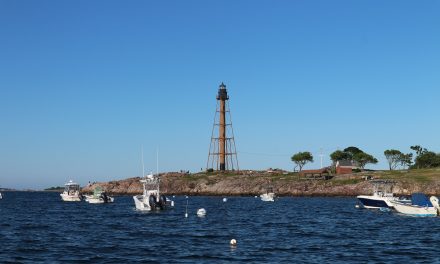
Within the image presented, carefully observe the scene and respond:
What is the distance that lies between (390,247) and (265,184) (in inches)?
5633

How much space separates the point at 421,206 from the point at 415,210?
1.39m

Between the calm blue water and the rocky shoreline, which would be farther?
the rocky shoreline

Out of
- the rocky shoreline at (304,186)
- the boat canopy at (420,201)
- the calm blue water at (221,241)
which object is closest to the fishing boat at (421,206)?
the boat canopy at (420,201)

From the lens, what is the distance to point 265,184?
19038 centimetres

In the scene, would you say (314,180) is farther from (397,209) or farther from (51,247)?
(51,247)

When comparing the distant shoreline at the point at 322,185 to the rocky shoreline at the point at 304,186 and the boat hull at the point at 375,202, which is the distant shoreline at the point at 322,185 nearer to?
the rocky shoreline at the point at 304,186

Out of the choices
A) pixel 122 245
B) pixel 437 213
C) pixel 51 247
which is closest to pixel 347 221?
pixel 437 213

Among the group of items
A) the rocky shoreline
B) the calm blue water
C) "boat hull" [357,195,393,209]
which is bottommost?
the calm blue water

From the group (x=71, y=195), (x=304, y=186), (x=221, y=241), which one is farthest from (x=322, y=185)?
(x=221, y=241)

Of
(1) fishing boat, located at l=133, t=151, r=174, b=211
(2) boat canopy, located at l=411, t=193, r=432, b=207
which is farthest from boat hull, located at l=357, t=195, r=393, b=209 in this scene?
(1) fishing boat, located at l=133, t=151, r=174, b=211

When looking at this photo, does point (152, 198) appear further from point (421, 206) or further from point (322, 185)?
point (322, 185)

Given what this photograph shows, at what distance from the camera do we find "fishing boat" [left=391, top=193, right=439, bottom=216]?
82.1 metres

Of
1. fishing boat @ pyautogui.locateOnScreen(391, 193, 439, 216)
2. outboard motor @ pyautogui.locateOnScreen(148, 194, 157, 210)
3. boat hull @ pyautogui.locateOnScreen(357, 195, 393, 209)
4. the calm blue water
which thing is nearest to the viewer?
the calm blue water

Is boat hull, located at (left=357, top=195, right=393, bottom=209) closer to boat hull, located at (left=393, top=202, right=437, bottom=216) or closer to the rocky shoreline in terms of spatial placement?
boat hull, located at (left=393, top=202, right=437, bottom=216)
